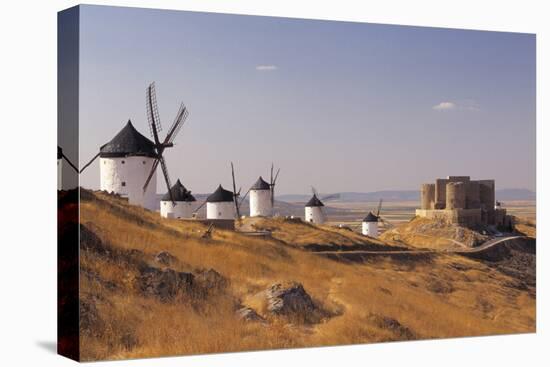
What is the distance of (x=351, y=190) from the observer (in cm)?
2136

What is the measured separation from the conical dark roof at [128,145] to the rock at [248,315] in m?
3.26

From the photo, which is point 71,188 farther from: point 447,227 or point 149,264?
point 447,227

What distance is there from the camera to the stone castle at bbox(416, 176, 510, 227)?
21938mm

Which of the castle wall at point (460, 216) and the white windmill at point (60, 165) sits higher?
the white windmill at point (60, 165)

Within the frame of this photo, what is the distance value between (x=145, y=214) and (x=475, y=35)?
26.9ft

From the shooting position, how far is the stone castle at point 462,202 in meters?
21.9

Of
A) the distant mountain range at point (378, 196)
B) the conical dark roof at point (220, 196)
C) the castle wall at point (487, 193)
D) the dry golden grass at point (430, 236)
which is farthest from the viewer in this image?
the castle wall at point (487, 193)

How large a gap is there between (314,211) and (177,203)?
9.78 feet

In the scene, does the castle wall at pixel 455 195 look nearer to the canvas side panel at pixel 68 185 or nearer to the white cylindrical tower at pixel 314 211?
the white cylindrical tower at pixel 314 211

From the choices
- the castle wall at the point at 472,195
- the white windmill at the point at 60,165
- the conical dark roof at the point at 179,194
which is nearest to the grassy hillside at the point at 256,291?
the conical dark roof at the point at 179,194

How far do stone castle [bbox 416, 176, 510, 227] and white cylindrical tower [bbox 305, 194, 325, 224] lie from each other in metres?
2.26

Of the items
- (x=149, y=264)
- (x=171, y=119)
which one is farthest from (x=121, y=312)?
(x=171, y=119)

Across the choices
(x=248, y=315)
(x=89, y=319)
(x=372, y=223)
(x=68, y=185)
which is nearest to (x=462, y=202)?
(x=372, y=223)

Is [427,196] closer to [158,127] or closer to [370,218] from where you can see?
[370,218]
